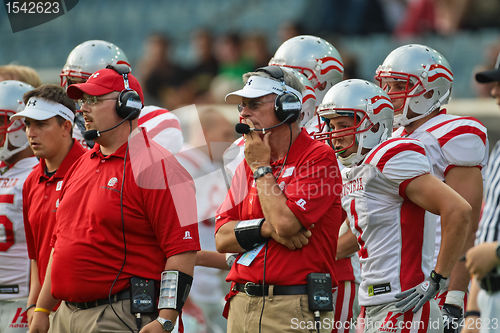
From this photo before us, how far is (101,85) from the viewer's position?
17.4 feet

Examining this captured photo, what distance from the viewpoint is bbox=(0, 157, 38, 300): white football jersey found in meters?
6.63

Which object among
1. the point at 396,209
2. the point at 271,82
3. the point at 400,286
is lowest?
the point at 400,286

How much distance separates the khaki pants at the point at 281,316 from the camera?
15.7 feet

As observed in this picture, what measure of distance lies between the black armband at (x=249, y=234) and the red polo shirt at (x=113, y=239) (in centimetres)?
31

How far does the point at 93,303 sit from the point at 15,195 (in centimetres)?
184

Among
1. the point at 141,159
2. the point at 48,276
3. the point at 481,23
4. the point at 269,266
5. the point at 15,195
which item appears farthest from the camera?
the point at 481,23

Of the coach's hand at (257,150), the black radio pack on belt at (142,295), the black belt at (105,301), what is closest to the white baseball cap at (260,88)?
the coach's hand at (257,150)

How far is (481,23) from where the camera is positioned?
12.9 m

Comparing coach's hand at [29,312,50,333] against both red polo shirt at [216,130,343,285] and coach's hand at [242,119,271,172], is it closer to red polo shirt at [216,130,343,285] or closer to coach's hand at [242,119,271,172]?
red polo shirt at [216,130,343,285]

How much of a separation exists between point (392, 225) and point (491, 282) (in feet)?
3.43

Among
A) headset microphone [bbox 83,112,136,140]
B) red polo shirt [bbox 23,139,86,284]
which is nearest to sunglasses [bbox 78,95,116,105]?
headset microphone [bbox 83,112,136,140]

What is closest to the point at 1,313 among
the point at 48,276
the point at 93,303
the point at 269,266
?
the point at 48,276

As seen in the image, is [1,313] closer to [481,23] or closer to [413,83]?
[413,83]

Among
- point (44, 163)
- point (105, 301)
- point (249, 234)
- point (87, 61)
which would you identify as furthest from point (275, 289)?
point (87, 61)
